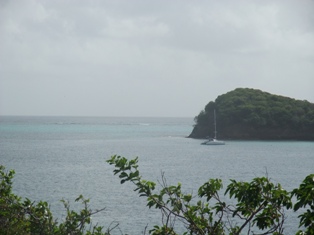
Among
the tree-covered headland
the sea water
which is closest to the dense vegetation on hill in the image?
the sea water

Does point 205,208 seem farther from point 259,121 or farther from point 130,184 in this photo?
point 259,121

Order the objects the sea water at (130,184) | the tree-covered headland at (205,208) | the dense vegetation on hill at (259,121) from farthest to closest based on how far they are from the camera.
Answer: the dense vegetation on hill at (259,121) → the sea water at (130,184) → the tree-covered headland at (205,208)

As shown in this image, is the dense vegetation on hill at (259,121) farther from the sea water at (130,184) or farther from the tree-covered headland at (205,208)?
the tree-covered headland at (205,208)

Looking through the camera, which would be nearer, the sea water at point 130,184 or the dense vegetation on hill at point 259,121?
the sea water at point 130,184

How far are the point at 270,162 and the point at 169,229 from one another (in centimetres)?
6309

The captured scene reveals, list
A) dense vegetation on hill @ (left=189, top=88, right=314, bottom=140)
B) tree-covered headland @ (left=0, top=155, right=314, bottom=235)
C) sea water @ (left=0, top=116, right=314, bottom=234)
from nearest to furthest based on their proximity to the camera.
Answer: tree-covered headland @ (left=0, top=155, right=314, bottom=235)
sea water @ (left=0, top=116, right=314, bottom=234)
dense vegetation on hill @ (left=189, top=88, right=314, bottom=140)

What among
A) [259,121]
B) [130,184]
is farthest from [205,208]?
[259,121]

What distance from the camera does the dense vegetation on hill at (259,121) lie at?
117 metres

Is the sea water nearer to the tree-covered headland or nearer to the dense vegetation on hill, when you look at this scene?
the tree-covered headland

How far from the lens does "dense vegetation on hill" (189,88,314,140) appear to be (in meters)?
117

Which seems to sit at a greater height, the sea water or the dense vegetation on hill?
the dense vegetation on hill

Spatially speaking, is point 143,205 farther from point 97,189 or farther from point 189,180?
point 189,180

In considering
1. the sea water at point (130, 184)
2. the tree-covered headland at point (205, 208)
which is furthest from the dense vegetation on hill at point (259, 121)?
the tree-covered headland at point (205, 208)

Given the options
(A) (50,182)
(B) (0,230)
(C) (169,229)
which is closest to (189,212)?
(C) (169,229)
